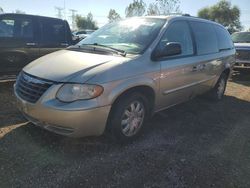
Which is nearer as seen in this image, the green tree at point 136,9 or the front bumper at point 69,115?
the front bumper at point 69,115

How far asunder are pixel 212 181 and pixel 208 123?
6.57ft

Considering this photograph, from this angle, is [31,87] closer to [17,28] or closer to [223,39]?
[17,28]

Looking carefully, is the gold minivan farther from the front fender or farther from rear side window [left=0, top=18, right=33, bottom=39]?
rear side window [left=0, top=18, right=33, bottom=39]

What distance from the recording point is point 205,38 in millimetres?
5688

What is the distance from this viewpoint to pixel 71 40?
8.05 meters

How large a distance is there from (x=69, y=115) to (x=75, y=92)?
28 centimetres

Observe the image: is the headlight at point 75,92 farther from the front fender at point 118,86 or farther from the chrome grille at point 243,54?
the chrome grille at point 243,54

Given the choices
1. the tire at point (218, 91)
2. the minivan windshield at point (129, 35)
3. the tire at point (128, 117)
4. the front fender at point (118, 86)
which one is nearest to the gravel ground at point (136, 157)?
the tire at point (128, 117)

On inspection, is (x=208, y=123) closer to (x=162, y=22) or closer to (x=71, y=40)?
(x=162, y=22)

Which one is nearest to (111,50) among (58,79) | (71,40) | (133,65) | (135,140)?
(133,65)

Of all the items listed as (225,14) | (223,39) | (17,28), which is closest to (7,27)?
(17,28)

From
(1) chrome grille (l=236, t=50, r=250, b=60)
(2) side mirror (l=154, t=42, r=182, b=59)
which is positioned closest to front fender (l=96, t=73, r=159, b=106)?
(2) side mirror (l=154, t=42, r=182, b=59)

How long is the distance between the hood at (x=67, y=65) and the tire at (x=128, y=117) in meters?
0.56

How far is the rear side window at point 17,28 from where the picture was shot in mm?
6645
